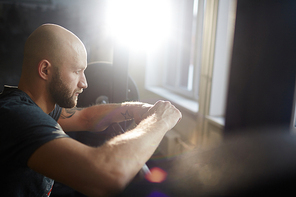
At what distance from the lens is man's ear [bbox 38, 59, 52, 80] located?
2.15ft

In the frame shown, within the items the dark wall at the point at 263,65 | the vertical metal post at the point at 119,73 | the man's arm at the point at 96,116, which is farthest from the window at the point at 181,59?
the man's arm at the point at 96,116

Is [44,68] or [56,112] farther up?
[44,68]

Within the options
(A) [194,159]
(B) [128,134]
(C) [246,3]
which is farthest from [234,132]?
(B) [128,134]

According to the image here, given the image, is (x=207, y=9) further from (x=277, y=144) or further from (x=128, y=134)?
(x=128, y=134)

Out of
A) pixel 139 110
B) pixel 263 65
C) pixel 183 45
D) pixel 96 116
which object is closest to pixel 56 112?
pixel 96 116

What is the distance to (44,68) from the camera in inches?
26.1

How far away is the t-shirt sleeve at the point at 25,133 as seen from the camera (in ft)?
1.61

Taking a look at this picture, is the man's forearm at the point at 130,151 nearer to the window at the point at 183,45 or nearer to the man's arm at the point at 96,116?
the man's arm at the point at 96,116

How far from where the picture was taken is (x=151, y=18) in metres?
2.57

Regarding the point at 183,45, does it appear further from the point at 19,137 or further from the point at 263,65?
the point at 19,137

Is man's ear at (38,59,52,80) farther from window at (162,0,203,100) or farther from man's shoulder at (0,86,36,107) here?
window at (162,0,203,100)

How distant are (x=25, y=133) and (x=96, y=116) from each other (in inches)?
20.9

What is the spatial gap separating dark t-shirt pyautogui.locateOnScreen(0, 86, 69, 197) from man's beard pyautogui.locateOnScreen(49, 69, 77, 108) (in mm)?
93

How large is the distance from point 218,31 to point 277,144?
88 centimetres
